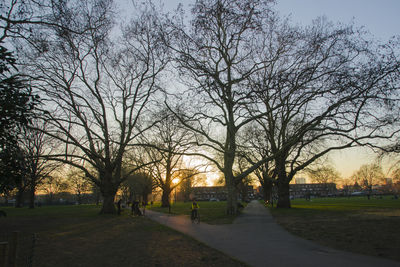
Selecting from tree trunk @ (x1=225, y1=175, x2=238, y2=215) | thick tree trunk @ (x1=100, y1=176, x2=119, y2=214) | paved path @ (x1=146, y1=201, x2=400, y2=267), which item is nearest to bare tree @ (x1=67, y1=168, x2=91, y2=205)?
thick tree trunk @ (x1=100, y1=176, x2=119, y2=214)

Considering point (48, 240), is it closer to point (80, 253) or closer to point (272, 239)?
point (80, 253)

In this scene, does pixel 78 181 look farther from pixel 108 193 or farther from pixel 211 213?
pixel 211 213

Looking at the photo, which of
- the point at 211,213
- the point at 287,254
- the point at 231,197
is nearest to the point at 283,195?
the point at 211,213

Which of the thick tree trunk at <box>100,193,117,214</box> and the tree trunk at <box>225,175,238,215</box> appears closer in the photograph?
the tree trunk at <box>225,175,238,215</box>

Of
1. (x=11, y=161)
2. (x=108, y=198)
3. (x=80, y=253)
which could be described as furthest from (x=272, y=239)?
(x=108, y=198)

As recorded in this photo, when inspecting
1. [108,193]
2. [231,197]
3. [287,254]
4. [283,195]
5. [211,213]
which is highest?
[108,193]

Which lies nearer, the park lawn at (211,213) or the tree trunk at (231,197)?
the park lawn at (211,213)

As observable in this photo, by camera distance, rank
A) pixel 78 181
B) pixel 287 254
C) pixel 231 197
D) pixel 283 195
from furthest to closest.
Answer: pixel 78 181, pixel 283 195, pixel 231 197, pixel 287 254

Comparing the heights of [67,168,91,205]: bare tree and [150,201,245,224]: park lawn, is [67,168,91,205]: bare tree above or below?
above

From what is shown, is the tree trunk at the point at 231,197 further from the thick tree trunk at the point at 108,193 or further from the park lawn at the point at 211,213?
the thick tree trunk at the point at 108,193

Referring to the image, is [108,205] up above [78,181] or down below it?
below

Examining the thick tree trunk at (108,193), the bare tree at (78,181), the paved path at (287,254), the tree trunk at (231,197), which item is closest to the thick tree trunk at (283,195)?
the tree trunk at (231,197)

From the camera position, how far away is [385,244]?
314 inches

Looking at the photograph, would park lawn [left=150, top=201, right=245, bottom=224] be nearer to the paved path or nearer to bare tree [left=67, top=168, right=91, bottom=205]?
the paved path
